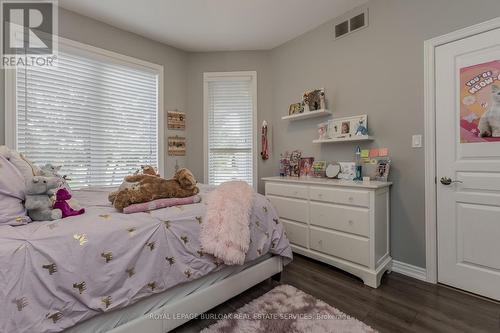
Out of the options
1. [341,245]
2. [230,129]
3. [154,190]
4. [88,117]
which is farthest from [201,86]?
[341,245]

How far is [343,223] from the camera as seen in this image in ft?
7.37

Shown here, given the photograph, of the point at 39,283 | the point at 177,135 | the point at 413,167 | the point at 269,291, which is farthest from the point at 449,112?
the point at 177,135

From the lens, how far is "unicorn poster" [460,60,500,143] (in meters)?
1.84

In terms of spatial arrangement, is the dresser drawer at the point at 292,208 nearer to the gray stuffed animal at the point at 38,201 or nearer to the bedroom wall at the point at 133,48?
the bedroom wall at the point at 133,48

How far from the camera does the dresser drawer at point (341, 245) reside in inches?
83.5

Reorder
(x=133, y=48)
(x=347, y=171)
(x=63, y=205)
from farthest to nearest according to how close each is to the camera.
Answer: (x=133, y=48)
(x=347, y=171)
(x=63, y=205)

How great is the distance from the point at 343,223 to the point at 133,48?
10.7 feet

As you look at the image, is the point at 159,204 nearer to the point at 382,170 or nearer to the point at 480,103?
the point at 382,170

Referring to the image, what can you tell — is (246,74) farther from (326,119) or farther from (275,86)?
(326,119)

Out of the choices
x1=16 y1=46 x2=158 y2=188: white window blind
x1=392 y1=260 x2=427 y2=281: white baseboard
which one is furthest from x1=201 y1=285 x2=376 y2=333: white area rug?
x1=16 y1=46 x2=158 y2=188: white window blind

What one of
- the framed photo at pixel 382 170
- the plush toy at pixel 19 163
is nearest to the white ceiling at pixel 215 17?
the framed photo at pixel 382 170

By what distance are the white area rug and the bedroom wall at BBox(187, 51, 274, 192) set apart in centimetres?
197

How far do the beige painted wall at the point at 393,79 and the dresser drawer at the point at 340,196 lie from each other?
49cm

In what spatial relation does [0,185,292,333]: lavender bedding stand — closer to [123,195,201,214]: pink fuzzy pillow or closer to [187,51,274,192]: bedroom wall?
[123,195,201,214]: pink fuzzy pillow
